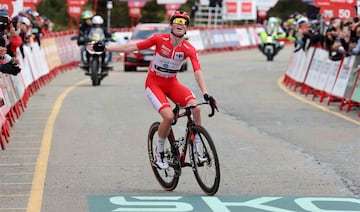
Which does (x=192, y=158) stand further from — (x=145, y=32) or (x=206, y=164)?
(x=145, y=32)

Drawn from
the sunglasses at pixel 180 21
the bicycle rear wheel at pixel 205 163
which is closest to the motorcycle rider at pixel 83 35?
the sunglasses at pixel 180 21

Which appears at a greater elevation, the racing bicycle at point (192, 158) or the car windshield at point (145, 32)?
the racing bicycle at point (192, 158)

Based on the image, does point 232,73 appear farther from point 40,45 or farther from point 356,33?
point 356,33

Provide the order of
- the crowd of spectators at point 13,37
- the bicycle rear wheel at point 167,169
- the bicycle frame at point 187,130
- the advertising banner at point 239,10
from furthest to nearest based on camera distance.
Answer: the advertising banner at point 239,10, the crowd of spectators at point 13,37, the bicycle rear wheel at point 167,169, the bicycle frame at point 187,130

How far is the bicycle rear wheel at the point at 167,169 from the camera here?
1062 centimetres

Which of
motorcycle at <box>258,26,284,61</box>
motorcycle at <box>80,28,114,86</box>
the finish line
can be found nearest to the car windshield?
motorcycle at <box>80,28,114,86</box>

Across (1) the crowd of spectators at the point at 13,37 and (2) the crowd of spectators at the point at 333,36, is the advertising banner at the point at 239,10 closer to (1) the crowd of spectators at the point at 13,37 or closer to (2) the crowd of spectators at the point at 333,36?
(2) the crowd of spectators at the point at 333,36

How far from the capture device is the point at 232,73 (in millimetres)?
33906

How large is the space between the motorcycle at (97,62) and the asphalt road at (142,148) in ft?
4.28

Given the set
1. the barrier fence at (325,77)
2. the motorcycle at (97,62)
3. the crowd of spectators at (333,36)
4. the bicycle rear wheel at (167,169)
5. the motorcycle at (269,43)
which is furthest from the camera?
the motorcycle at (269,43)

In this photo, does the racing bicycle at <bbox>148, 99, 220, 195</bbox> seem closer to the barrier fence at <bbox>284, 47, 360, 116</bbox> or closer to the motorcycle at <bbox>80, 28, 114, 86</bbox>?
the barrier fence at <bbox>284, 47, 360, 116</bbox>

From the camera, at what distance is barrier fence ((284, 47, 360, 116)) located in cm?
2044

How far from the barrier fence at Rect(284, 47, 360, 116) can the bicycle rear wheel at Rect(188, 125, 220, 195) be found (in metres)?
9.97

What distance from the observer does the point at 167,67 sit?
427 inches
